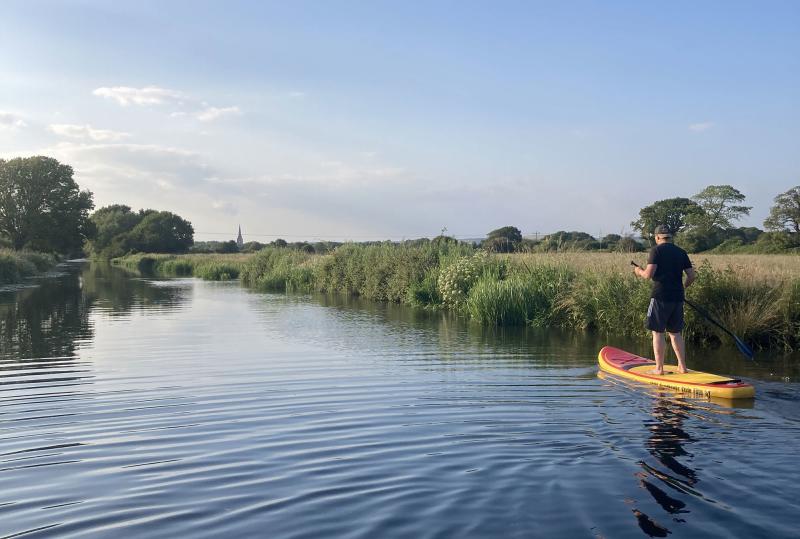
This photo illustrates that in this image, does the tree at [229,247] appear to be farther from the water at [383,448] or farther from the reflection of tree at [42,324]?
the water at [383,448]

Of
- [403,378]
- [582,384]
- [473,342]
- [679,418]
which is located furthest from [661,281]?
[473,342]

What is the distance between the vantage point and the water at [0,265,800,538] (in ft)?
14.4

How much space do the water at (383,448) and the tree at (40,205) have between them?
55586 mm

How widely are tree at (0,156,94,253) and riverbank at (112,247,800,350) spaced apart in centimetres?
4163

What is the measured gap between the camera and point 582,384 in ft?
30.3

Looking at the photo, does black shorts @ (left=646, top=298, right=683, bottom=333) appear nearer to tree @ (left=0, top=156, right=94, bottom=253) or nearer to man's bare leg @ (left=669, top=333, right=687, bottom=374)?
man's bare leg @ (left=669, top=333, right=687, bottom=374)

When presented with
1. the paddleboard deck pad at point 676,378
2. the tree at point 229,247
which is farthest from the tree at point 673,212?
the tree at point 229,247

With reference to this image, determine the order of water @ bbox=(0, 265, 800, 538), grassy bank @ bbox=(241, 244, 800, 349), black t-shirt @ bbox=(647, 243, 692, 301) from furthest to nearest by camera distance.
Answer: grassy bank @ bbox=(241, 244, 800, 349) → black t-shirt @ bbox=(647, 243, 692, 301) → water @ bbox=(0, 265, 800, 538)

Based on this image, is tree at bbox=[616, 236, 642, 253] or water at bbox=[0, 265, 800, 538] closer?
water at bbox=[0, 265, 800, 538]

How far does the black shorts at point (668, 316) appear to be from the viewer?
9039 millimetres

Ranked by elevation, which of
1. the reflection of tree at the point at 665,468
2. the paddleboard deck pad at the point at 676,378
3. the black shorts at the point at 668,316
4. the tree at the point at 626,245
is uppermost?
the tree at the point at 626,245

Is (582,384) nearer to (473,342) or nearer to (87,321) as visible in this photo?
(473,342)

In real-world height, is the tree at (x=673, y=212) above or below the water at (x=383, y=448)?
above

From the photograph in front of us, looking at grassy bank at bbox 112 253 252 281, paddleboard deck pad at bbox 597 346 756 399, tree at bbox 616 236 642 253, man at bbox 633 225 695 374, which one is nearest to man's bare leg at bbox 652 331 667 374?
man at bbox 633 225 695 374
